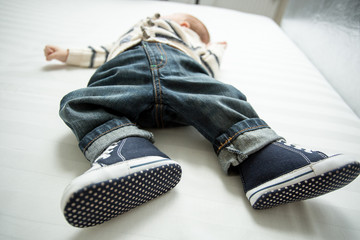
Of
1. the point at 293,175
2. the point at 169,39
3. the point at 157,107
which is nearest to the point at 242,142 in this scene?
the point at 293,175

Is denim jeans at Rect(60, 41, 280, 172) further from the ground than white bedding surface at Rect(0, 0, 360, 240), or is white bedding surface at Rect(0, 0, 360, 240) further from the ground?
denim jeans at Rect(60, 41, 280, 172)

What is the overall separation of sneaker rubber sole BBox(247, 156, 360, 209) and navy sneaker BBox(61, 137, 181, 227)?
0.57 ft

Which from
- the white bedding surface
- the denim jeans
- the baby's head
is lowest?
the white bedding surface

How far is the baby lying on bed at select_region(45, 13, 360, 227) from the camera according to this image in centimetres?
34

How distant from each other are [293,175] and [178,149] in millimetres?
270

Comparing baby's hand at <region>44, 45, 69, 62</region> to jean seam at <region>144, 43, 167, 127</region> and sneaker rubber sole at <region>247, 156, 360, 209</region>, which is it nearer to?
jean seam at <region>144, 43, 167, 127</region>

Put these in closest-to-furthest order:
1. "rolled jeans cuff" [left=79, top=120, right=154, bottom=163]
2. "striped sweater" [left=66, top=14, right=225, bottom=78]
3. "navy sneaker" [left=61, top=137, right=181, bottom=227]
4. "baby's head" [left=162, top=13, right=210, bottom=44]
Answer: "navy sneaker" [left=61, top=137, right=181, bottom=227]
"rolled jeans cuff" [left=79, top=120, right=154, bottom=163]
"striped sweater" [left=66, top=14, right=225, bottom=78]
"baby's head" [left=162, top=13, right=210, bottom=44]

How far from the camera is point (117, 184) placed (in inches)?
13.0

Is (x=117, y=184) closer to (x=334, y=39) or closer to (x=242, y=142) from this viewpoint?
(x=242, y=142)

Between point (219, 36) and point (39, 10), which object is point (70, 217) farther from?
point (39, 10)

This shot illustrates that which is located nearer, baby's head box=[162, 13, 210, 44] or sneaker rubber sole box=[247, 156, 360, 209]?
sneaker rubber sole box=[247, 156, 360, 209]

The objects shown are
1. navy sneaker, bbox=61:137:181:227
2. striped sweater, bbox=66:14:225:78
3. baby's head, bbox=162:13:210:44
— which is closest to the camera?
navy sneaker, bbox=61:137:181:227

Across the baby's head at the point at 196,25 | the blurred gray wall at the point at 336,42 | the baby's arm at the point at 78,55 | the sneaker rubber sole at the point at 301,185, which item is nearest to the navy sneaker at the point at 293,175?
the sneaker rubber sole at the point at 301,185

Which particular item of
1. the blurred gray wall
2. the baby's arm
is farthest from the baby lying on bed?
the blurred gray wall
